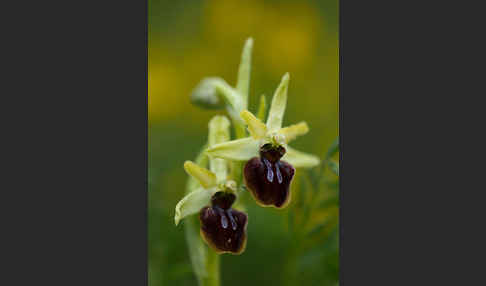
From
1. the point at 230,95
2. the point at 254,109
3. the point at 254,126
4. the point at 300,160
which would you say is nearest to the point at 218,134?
the point at 230,95

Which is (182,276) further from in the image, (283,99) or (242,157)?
(283,99)

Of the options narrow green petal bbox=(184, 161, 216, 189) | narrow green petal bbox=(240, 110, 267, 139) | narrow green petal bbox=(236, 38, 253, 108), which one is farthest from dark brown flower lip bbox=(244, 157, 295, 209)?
narrow green petal bbox=(236, 38, 253, 108)

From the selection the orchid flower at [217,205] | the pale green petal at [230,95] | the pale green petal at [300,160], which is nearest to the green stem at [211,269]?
the orchid flower at [217,205]

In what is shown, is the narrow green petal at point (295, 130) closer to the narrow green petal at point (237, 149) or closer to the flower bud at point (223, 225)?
the narrow green petal at point (237, 149)

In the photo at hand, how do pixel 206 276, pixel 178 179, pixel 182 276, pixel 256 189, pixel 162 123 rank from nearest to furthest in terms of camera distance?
pixel 256 189, pixel 206 276, pixel 182 276, pixel 178 179, pixel 162 123

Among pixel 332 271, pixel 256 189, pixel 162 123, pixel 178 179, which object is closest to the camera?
pixel 256 189

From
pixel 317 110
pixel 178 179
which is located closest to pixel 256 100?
pixel 317 110
